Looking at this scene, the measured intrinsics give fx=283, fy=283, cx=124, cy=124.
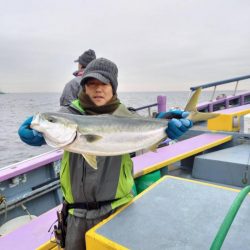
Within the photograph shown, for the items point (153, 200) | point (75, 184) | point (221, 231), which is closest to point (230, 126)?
point (153, 200)

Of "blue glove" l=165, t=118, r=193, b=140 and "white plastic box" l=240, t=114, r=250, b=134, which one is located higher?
"blue glove" l=165, t=118, r=193, b=140

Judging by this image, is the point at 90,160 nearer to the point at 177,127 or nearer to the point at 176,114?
the point at 177,127

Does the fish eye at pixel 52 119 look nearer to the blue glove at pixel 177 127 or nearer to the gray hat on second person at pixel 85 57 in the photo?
the blue glove at pixel 177 127

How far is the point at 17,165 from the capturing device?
16.0 feet

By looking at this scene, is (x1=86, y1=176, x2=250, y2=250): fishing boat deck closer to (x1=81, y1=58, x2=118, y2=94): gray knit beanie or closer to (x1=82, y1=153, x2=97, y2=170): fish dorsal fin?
(x1=82, y1=153, x2=97, y2=170): fish dorsal fin

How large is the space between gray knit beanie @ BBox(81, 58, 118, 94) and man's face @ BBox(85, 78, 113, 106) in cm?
5

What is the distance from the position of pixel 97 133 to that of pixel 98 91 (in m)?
0.40

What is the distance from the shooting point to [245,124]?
4.84 metres

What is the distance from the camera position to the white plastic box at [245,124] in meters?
4.75

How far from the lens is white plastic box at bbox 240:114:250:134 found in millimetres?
Result: 4750


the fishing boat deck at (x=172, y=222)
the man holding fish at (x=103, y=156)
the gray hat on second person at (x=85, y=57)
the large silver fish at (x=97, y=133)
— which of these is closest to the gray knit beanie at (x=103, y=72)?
the man holding fish at (x=103, y=156)

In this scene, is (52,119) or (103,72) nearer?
(52,119)

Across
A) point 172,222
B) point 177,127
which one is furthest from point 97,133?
point 172,222

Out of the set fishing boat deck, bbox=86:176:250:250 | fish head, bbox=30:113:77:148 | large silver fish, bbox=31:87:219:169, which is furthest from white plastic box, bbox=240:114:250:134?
fish head, bbox=30:113:77:148
